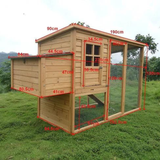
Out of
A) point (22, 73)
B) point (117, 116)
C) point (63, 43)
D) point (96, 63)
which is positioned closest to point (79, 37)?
point (63, 43)

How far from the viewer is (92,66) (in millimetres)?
4457

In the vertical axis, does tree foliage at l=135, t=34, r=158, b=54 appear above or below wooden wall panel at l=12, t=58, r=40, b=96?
above

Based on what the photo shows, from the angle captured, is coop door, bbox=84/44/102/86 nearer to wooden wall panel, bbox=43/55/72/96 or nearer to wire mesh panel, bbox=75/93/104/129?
wooden wall panel, bbox=43/55/72/96

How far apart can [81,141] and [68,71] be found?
1.79 metres

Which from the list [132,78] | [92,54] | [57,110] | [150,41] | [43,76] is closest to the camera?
[43,76]

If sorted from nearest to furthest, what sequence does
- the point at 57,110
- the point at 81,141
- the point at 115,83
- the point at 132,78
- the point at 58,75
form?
the point at 58,75, the point at 81,141, the point at 57,110, the point at 115,83, the point at 132,78

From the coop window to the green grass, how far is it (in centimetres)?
198

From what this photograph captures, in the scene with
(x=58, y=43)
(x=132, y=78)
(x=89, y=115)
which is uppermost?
(x=58, y=43)

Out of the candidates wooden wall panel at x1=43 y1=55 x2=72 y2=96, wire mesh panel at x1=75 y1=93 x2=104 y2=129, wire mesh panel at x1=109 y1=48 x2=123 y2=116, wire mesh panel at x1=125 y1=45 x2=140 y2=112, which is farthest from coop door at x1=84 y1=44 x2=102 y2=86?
wire mesh panel at x1=125 y1=45 x2=140 y2=112

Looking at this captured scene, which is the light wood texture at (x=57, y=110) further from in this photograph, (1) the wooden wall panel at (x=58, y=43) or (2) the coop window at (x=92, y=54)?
(1) the wooden wall panel at (x=58, y=43)

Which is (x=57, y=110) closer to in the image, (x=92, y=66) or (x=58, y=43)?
(x=92, y=66)

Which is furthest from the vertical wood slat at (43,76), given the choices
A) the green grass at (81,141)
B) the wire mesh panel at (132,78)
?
the wire mesh panel at (132,78)

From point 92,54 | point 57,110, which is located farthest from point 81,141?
point 92,54

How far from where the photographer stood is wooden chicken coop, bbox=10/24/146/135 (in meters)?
3.55
